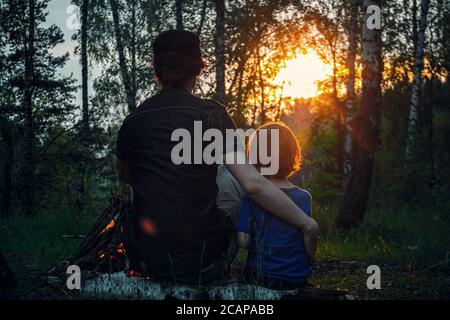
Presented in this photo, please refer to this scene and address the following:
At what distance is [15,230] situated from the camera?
833 cm

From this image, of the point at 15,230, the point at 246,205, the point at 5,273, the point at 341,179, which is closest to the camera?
the point at 246,205

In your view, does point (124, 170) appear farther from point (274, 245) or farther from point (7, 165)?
point (7, 165)

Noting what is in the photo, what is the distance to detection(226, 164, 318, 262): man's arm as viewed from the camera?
3.04 meters

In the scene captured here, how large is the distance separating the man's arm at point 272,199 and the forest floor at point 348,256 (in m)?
1.25

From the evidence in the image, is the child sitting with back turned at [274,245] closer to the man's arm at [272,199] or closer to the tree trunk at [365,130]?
the man's arm at [272,199]

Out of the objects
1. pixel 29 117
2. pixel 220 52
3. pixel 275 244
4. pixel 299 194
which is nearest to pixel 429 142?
pixel 220 52

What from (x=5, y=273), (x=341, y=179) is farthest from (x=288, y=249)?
(x=341, y=179)

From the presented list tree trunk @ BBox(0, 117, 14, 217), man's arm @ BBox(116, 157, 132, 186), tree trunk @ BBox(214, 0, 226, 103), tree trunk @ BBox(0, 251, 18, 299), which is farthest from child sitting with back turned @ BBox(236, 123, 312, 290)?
tree trunk @ BBox(0, 117, 14, 217)

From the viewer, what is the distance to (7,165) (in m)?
13.9

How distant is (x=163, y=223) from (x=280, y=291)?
91 cm

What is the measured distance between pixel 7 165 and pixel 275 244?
12.2 meters

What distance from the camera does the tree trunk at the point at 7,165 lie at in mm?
13680
